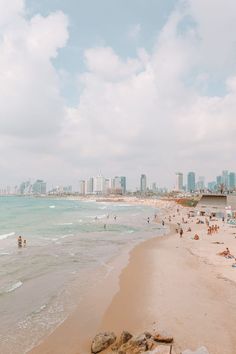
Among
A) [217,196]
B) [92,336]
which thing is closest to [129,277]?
[92,336]

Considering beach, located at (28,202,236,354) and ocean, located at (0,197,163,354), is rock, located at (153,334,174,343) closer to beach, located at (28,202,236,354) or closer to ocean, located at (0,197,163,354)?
beach, located at (28,202,236,354)

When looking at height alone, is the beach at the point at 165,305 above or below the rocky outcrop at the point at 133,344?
below

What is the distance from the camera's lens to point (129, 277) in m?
21.5

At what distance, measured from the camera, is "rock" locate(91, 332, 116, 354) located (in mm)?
10789

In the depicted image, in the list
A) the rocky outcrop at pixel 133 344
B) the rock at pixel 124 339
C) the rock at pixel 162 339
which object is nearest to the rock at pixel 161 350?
the rocky outcrop at pixel 133 344

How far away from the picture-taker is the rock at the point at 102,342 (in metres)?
10.8

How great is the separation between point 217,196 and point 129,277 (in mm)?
69347

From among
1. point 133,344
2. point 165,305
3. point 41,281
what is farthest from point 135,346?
point 41,281

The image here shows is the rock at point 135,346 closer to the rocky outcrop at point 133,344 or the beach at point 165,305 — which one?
the rocky outcrop at point 133,344

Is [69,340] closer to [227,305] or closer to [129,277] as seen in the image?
[227,305]

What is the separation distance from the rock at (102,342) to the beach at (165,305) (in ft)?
1.59

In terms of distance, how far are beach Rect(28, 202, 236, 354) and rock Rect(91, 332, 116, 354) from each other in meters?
0.48


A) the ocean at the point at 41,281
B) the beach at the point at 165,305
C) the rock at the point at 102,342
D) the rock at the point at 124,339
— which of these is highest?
the rock at the point at 124,339

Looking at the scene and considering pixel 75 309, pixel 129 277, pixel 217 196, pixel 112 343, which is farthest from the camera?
pixel 217 196
